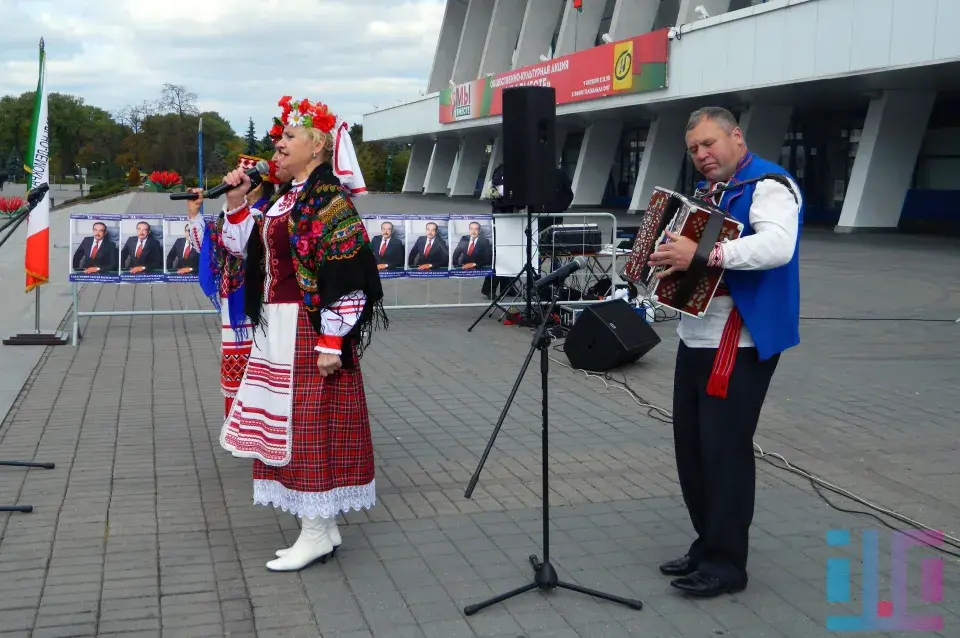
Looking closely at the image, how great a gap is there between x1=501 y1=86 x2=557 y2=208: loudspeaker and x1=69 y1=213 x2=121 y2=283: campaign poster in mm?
7572

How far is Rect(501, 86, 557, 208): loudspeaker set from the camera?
4973 mm

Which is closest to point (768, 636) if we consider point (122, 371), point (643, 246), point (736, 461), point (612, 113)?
point (736, 461)

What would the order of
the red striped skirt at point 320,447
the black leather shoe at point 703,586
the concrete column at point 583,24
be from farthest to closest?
the concrete column at point 583,24 → the red striped skirt at point 320,447 → the black leather shoe at point 703,586

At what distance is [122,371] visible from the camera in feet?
31.3

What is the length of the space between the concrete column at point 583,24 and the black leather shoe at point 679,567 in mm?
35459

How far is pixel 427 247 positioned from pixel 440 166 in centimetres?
5011

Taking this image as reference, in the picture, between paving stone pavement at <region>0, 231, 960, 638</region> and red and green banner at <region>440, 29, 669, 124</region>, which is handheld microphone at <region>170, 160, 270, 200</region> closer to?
paving stone pavement at <region>0, 231, 960, 638</region>

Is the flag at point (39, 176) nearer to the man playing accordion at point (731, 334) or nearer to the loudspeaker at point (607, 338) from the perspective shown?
the loudspeaker at point (607, 338)

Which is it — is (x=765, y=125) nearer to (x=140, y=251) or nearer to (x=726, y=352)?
(x=140, y=251)

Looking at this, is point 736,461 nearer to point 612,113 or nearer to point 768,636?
point 768,636

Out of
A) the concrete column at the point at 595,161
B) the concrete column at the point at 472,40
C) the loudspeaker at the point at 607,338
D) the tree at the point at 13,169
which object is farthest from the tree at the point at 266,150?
the concrete column at the point at 472,40

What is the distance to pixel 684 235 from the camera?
4.01m

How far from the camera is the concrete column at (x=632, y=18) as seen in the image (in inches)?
1331

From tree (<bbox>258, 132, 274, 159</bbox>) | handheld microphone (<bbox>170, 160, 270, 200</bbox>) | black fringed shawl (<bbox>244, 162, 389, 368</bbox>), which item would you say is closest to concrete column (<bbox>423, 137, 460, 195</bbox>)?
tree (<bbox>258, 132, 274, 159</bbox>)
